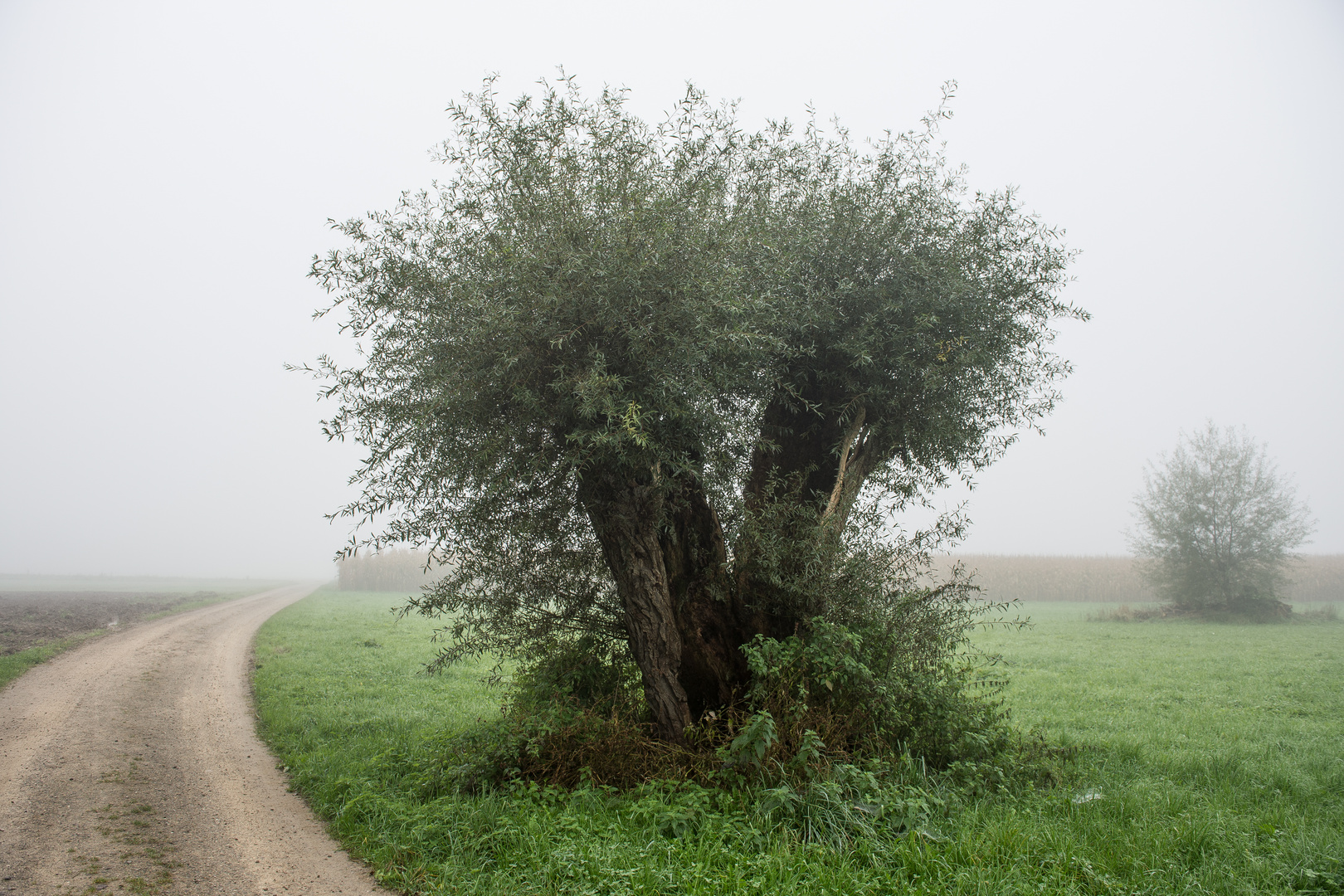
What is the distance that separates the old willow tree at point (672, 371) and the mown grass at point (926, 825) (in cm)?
183

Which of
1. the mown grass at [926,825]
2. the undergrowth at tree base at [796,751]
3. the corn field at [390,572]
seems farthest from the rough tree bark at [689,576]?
the corn field at [390,572]

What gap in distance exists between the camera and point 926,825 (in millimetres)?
5738

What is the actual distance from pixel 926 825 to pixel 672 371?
15.3 ft

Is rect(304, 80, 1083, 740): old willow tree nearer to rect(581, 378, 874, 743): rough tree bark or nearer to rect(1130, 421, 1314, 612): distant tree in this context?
rect(581, 378, 874, 743): rough tree bark

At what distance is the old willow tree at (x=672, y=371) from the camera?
6.63m

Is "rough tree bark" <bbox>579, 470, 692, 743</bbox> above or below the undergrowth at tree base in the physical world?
above

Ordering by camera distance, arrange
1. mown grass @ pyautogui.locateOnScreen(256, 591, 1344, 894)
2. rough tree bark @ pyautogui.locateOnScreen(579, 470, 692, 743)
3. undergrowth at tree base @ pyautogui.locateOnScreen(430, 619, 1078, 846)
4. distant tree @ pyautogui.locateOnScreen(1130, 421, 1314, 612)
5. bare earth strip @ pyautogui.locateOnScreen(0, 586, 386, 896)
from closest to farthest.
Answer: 1. mown grass @ pyautogui.locateOnScreen(256, 591, 1344, 894)
2. bare earth strip @ pyautogui.locateOnScreen(0, 586, 386, 896)
3. undergrowth at tree base @ pyautogui.locateOnScreen(430, 619, 1078, 846)
4. rough tree bark @ pyautogui.locateOnScreen(579, 470, 692, 743)
5. distant tree @ pyautogui.locateOnScreen(1130, 421, 1314, 612)

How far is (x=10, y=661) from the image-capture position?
1455cm

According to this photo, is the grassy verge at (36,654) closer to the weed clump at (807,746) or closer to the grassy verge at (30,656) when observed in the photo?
the grassy verge at (30,656)

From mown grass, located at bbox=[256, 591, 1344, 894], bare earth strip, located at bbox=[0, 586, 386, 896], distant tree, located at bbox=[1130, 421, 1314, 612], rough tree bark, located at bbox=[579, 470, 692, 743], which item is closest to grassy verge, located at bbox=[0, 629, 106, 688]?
bare earth strip, located at bbox=[0, 586, 386, 896]

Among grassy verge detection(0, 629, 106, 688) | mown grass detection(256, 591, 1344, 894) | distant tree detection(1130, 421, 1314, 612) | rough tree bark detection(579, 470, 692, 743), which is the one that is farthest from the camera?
distant tree detection(1130, 421, 1314, 612)

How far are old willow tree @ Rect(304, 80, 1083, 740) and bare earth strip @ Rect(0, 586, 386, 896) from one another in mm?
2838

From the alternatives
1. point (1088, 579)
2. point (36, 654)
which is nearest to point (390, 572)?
point (36, 654)

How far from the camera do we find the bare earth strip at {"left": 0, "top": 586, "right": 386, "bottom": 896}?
5512 mm
